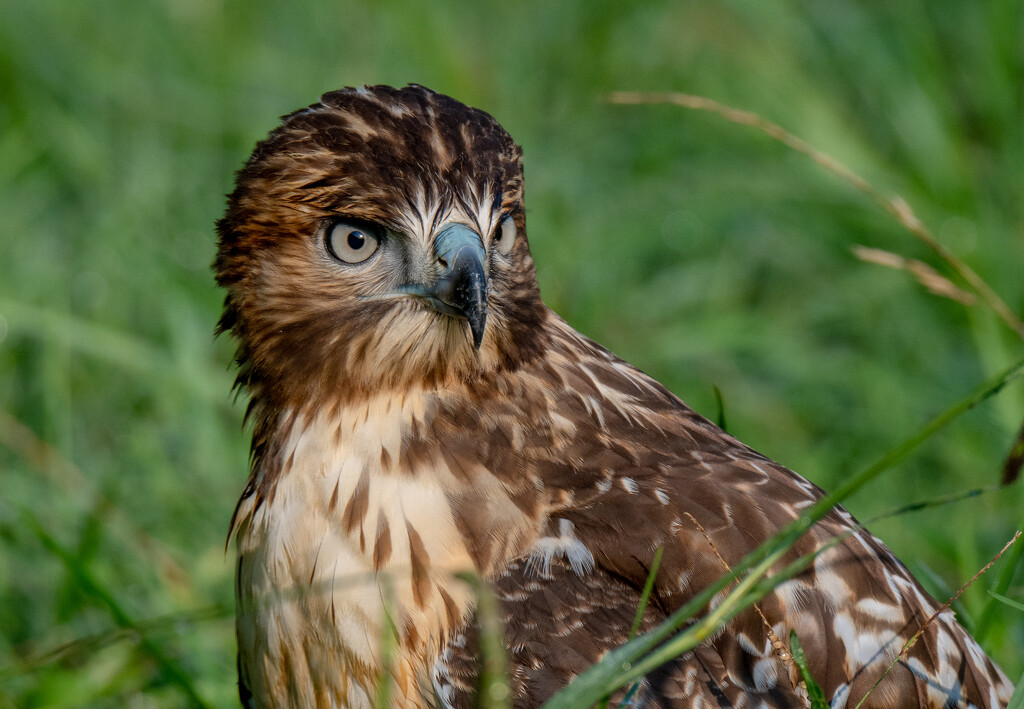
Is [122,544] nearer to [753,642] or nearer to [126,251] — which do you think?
[126,251]

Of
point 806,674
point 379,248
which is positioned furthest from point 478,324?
point 806,674

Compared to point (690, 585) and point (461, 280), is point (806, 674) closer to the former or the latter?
point (690, 585)

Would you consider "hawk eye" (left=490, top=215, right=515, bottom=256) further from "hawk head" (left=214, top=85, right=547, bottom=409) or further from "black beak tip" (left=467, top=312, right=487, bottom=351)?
"black beak tip" (left=467, top=312, right=487, bottom=351)

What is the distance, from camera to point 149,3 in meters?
7.84

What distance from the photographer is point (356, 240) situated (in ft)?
9.99

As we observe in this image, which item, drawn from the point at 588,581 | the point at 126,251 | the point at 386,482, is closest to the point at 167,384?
the point at 126,251

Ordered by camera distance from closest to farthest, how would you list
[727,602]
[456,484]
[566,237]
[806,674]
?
[727,602] < [806,674] < [456,484] < [566,237]

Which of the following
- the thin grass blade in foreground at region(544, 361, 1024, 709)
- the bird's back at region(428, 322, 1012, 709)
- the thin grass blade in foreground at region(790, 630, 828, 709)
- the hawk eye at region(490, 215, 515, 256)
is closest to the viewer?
the thin grass blade in foreground at region(544, 361, 1024, 709)

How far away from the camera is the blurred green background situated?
4.60 meters

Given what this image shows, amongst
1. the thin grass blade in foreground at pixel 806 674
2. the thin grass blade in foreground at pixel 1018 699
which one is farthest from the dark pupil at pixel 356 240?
the thin grass blade in foreground at pixel 1018 699

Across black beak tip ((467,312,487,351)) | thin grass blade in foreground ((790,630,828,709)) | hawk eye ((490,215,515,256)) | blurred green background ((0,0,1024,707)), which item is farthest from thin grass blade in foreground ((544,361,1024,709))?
blurred green background ((0,0,1024,707))

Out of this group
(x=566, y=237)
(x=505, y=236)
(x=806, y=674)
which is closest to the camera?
(x=806, y=674)

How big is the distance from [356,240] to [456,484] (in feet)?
1.96

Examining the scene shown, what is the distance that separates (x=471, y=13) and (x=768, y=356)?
3237 millimetres
